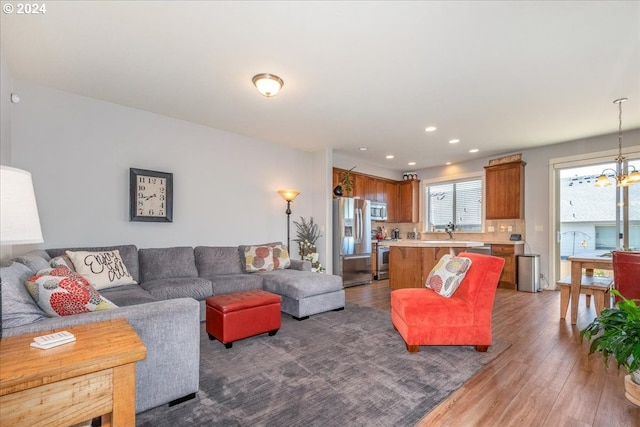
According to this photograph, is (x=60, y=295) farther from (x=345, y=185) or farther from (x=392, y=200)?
(x=392, y=200)

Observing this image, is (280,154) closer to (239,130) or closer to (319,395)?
(239,130)

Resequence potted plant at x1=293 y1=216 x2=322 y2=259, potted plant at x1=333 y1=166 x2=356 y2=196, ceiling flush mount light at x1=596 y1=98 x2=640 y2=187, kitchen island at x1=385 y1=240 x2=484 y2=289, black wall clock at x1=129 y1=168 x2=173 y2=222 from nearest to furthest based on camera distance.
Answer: ceiling flush mount light at x1=596 y1=98 x2=640 y2=187, black wall clock at x1=129 y1=168 x2=173 y2=222, kitchen island at x1=385 y1=240 x2=484 y2=289, potted plant at x1=293 y1=216 x2=322 y2=259, potted plant at x1=333 y1=166 x2=356 y2=196

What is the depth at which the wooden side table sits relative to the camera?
946 millimetres

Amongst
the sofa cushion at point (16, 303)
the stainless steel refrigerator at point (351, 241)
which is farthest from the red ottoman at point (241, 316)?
the stainless steel refrigerator at point (351, 241)

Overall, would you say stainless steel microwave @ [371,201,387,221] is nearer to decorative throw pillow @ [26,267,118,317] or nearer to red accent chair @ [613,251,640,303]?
red accent chair @ [613,251,640,303]

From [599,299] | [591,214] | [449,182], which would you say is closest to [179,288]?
[599,299]

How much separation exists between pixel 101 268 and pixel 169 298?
28.6 inches

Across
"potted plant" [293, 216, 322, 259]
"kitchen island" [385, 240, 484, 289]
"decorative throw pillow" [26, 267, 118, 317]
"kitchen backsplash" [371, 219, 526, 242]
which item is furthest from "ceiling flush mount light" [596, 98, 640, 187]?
"decorative throw pillow" [26, 267, 118, 317]

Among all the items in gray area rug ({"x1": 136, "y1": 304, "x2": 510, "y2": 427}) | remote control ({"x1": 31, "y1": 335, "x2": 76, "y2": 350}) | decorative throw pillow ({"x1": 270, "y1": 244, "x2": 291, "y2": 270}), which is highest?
remote control ({"x1": 31, "y1": 335, "x2": 76, "y2": 350})

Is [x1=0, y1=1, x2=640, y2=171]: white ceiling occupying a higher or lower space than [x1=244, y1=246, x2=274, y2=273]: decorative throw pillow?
higher

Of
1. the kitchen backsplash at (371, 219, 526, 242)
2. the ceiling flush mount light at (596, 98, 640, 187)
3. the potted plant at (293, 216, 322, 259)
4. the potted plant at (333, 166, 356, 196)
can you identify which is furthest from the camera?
the potted plant at (333, 166, 356, 196)

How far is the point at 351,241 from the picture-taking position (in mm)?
5758

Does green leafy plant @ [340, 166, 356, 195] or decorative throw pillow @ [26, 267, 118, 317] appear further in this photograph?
green leafy plant @ [340, 166, 356, 195]

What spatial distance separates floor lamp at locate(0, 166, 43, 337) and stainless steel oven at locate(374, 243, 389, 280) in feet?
19.2
